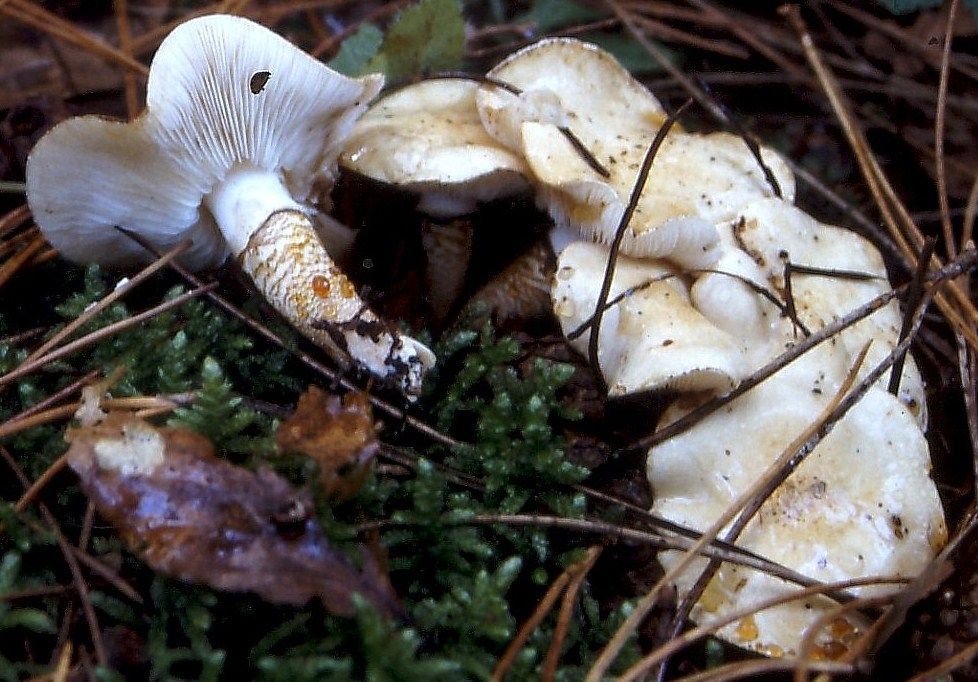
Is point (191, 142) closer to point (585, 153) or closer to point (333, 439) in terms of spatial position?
point (333, 439)

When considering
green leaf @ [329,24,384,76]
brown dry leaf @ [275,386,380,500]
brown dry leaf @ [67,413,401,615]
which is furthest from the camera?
green leaf @ [329,24,384,76]

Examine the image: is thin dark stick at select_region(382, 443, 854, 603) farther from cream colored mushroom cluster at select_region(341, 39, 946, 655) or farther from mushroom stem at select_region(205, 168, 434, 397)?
mushroom stem at select_region(205, 168, 434, 397)

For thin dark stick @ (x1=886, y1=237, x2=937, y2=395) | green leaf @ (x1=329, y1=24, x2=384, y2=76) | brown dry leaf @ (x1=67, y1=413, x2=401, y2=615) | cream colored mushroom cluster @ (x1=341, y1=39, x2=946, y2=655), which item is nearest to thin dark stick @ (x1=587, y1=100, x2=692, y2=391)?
cream colored mushroom cluster @ (x1=341, y1=39, x2=946, y2=655)

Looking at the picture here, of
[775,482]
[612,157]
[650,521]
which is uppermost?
[612,157]

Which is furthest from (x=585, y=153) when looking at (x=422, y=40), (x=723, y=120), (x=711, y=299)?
(x=723, y=120)

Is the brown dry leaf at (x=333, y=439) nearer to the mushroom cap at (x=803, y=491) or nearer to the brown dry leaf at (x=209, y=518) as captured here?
the brown dry leaf at (x=209, y=518)

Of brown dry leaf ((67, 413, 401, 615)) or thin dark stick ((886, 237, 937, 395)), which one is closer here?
brown dry leaf ((67, 413, 401, 615))

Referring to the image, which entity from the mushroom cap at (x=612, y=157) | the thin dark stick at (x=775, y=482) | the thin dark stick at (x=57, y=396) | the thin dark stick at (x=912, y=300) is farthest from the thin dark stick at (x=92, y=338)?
the thin dark stick at (x=912, y=300)
